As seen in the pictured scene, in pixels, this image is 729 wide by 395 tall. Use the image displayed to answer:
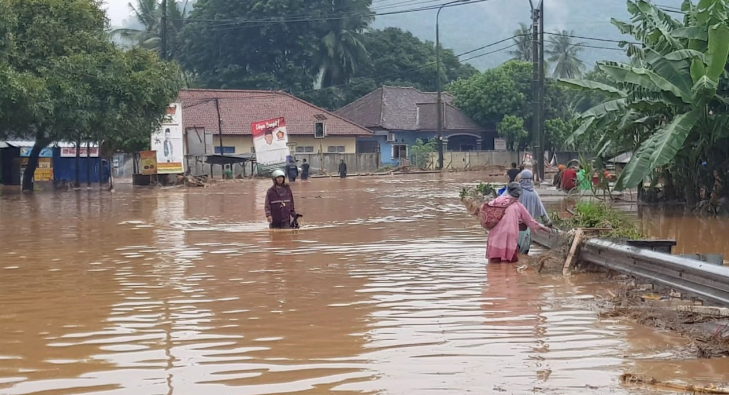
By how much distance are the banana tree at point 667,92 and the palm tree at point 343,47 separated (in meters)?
52.0

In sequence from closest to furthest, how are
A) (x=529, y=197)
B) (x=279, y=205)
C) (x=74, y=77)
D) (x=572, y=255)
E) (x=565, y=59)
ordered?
(x=572, y=255), (x=529, y=197), (x=279, y=205), (x=74, y=77), (x=565, y=59)

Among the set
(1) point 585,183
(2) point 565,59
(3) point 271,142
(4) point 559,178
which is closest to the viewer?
(1) point 585,183

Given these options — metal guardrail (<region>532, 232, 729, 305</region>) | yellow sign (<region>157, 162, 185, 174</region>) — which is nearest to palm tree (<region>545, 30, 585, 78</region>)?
yellow sign (<region>157, 162, 185, 174</region>)

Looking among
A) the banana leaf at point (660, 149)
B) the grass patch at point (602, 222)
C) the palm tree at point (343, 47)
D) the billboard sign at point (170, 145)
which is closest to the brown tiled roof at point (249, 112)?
the palm tree at point (343, 47)

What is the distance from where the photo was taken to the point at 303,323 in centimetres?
845

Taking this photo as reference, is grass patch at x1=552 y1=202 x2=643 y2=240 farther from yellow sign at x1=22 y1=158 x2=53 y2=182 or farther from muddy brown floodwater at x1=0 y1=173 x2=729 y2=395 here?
yellow sign at x1=22 y1=158 x2=53 y2=182

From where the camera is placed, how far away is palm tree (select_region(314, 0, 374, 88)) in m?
73.6

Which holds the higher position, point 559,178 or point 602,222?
point 559,178

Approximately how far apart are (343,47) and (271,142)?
74.9 feet

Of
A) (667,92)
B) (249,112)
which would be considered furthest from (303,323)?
(249,112)

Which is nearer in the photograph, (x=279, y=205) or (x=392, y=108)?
(x=279, y=205)

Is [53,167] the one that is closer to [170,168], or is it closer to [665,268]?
[170,168]

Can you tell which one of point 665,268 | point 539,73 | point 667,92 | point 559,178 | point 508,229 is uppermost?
point 539,73

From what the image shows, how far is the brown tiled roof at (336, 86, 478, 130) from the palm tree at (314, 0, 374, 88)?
341 centimetres
